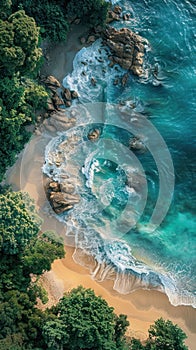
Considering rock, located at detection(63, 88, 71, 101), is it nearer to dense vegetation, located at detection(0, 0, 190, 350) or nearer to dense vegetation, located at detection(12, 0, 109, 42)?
dense vegetation, located at detection(0, 0, 190, 350)

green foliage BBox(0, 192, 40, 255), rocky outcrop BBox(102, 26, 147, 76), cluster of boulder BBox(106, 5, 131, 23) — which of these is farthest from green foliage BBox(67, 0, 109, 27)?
green foliage BBox(0, 192, 40, 255)

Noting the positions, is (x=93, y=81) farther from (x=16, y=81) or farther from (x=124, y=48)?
(x=16, y=81)

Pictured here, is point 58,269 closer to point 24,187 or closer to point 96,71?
point 24,187

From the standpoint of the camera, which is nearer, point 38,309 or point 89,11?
point 38,309

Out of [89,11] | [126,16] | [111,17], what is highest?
[126,16]

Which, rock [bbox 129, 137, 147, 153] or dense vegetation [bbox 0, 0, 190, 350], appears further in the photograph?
rock [bbox 129, 137, 147, 153]

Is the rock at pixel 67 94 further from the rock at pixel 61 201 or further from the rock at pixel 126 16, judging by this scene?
the rock at pixel 126 16

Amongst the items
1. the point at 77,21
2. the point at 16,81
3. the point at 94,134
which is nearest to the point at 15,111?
the point at 16,81
